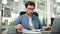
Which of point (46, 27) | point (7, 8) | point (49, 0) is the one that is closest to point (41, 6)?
point (49, 0)

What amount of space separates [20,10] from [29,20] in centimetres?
13

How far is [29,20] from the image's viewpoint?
157 centimetres

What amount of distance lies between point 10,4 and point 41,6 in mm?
283

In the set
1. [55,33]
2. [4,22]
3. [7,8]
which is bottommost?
[55,33]

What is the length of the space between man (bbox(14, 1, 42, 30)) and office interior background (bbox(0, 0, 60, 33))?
0.13 feet

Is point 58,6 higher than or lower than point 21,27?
higher

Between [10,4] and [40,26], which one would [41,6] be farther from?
[10,4]

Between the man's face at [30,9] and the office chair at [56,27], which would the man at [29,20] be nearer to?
the man's face at [30,9]

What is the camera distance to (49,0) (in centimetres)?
154

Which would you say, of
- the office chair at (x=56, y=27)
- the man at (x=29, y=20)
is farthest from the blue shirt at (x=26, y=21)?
the office chair at (x=56, y=27)

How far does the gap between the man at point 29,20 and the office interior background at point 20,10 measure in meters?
0.04

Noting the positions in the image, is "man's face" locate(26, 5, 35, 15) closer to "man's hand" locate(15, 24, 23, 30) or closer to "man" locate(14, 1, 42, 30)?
"man" locate(14, 1, 42, 30)

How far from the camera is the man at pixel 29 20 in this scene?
1.54 m

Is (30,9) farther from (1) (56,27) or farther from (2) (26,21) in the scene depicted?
(1) (56,27)
